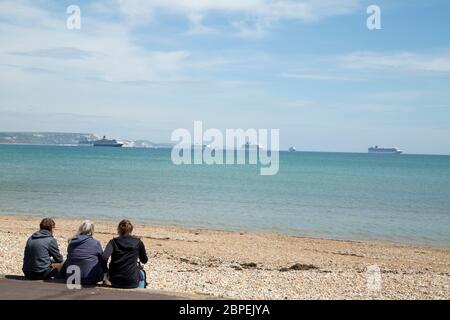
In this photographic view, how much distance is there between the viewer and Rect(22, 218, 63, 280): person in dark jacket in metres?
8.10

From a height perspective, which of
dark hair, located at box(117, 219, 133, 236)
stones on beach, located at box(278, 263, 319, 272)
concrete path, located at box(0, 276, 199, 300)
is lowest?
stones on beach, located at box(278, 263, 319, 272)

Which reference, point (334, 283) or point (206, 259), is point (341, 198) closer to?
point (206, 259)

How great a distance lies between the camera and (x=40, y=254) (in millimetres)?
8211

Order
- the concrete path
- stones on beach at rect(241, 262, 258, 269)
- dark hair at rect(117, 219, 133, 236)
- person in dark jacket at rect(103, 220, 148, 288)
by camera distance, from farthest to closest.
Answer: stones on beach at rect(241, 262, 258, 269) < dark hair at rect(117, 219, 133, 236) < person in dark jacket at rect(103, 220, 148, 288) < the concrete path

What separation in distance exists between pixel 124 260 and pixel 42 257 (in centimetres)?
134

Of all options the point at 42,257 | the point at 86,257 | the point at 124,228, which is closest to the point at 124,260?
the point at 124,228

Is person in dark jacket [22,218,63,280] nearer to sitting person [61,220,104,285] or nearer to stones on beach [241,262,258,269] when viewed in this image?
sitting person [61,220,104,285]

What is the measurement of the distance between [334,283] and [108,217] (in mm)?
17509

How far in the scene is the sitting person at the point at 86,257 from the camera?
7.87 meters

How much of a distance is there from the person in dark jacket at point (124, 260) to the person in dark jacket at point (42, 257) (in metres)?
0.95
